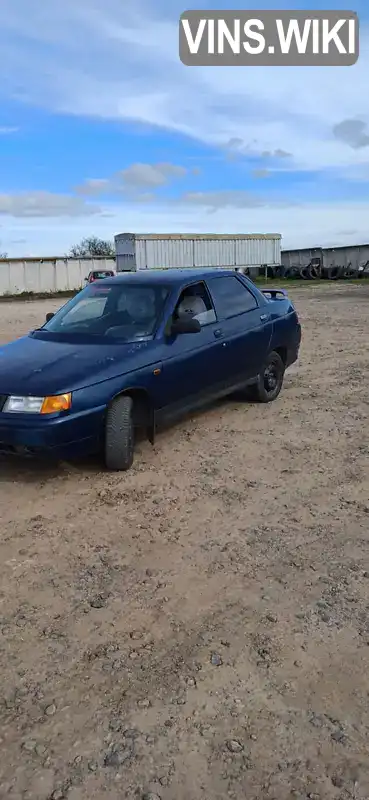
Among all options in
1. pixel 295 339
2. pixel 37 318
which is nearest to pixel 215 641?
pixel 295 339

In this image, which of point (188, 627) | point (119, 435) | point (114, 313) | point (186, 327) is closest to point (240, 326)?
point (186, 327)

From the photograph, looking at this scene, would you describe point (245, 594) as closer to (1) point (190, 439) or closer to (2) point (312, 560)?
(2) point (312, 560)

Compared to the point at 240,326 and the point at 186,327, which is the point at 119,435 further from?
the point at 240,326

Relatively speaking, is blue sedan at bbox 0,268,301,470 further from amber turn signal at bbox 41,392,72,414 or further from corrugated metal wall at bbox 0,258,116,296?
corrugated metal wall at bbox 0,258,116,296

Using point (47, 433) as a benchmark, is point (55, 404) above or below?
above

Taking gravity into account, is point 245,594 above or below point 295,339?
below

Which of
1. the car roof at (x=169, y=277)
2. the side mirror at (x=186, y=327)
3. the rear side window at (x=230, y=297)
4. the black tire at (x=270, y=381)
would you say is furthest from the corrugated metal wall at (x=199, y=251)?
Answer: the side mirror at (x=186, y=327)

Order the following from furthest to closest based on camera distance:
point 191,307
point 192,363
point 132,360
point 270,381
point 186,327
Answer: point 270,381
point 191,307
point 192,363
point 186,327
point 132,360

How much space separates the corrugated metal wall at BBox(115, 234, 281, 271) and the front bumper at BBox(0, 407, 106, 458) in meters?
34.7

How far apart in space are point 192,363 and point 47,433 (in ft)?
5.62

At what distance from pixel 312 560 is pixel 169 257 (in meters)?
37.5

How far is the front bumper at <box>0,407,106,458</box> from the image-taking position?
446 cm

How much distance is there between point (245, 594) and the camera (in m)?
3.26

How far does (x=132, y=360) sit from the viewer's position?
507 cm
